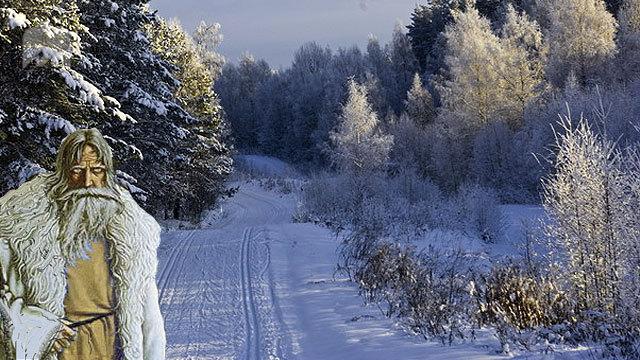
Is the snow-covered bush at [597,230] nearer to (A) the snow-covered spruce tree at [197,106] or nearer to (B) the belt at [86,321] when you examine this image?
(B) the belt at [86,321]

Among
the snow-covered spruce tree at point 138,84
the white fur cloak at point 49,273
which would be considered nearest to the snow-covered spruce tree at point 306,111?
the snow-covered spruce tree at point 138,84

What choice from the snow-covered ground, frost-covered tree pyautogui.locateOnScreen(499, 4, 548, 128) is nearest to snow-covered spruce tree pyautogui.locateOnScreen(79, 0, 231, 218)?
the snow-covered ground

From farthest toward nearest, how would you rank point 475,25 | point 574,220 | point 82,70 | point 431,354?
point 475,25 < point 82,70 < point 574,220 < point 431,354

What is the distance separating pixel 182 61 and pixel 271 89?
66.1 m

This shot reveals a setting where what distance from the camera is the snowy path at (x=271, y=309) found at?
26.8 ft

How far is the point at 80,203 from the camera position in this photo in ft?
6.84

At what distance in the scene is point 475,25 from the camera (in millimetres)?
38969

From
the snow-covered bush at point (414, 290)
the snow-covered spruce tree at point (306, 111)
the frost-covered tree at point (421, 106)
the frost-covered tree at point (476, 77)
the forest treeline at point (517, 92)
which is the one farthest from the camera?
the snow-covered spruce tree at point (306, 111)

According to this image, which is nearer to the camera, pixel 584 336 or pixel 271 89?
pixel 584 336

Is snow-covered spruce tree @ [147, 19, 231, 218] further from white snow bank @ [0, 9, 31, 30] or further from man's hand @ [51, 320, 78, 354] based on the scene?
man's hand @ [51, 320, 78, 354]

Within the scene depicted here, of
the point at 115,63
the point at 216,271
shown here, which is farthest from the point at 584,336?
the point at 115,63

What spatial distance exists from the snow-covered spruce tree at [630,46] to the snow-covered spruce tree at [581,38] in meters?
0.77

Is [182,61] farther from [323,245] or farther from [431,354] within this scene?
[431,354]

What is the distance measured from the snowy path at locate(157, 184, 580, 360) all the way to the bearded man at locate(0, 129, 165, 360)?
549 centimetres
